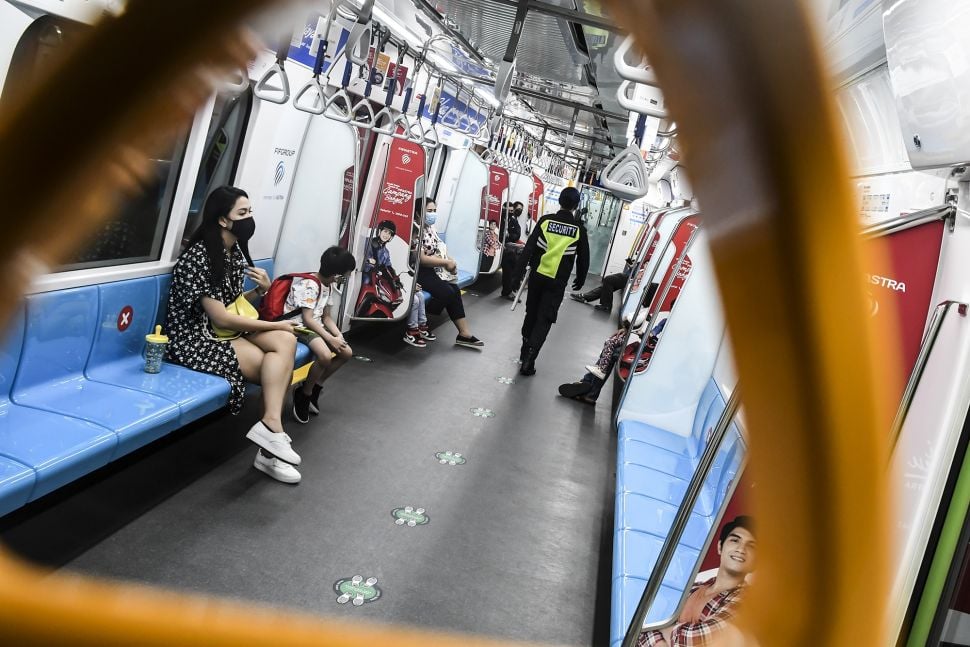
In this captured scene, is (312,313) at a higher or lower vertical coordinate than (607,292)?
lower

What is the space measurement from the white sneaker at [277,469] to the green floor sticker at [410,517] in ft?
1.94

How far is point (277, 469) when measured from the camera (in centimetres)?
397

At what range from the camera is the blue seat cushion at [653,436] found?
4863mm

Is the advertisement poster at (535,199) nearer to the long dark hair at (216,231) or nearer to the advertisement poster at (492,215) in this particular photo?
the advertisement poster at (492,215)

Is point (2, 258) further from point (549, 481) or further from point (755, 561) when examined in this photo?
point (549, 481)

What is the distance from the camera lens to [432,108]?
9.17 m

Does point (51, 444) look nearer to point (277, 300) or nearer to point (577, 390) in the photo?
point (277, 300)

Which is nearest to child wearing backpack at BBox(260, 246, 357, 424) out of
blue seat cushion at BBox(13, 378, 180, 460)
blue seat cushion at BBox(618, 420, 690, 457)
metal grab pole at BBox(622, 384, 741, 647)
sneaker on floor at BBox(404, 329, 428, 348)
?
blue seat cushion at BBox(13, 378, 180, 460)

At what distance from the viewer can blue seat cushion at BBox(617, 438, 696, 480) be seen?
440cm

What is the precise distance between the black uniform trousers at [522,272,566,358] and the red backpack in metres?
3.26

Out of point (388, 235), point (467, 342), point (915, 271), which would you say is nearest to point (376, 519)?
point (915, 271)

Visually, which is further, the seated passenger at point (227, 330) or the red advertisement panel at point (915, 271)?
the seated passenger at point (227, 330)

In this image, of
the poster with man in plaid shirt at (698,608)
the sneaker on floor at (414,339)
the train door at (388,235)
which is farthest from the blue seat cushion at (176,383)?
the sneaker on floor at (414,339)

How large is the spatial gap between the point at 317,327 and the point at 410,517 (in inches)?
66.0
